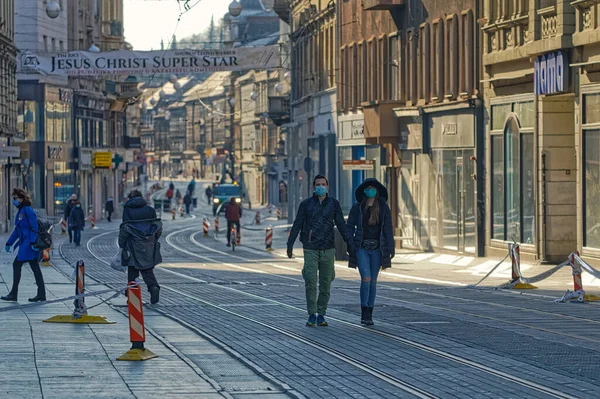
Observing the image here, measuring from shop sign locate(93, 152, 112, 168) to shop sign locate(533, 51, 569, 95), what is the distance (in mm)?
60349

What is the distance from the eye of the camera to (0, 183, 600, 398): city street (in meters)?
12.6

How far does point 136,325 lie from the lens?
14.2 metres

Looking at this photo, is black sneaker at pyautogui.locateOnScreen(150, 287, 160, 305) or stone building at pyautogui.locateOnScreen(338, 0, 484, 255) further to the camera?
stone building at pyautogui.locateOnScreen(338, 0, 484, 255)

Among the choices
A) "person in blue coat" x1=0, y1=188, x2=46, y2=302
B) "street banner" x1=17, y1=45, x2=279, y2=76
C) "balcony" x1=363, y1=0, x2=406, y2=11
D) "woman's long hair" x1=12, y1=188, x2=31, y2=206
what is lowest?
"person in blue coat" x1=0, y1=188, x2=46, y2=302

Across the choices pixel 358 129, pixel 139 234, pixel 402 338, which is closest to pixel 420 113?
pixel 358 129

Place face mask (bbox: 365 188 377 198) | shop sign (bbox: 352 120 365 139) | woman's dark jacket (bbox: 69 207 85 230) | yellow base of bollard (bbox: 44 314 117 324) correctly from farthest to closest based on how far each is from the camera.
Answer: shop sign (bbox: 352 120 365 139) → woman's dark jacket (bbox: 69 207 85 230) → yellow base of bollard (bbox: 44 314 117 324) → face mask (bbox: 365 188 377 198)

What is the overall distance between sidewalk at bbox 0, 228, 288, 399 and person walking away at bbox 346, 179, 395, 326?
223 centimetres

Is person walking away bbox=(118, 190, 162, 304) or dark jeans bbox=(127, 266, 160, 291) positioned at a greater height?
person walking away bbox=(118, 190, 162, 304)

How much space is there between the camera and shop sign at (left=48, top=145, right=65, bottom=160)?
3236 inches

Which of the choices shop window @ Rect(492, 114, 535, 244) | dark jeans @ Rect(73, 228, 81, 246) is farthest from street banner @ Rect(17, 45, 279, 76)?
shop window @ Rect(492, 114, 535, 244)

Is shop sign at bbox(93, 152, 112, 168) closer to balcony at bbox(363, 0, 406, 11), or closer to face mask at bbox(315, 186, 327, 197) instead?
balcony at bbox(363, 0, 406, 11)

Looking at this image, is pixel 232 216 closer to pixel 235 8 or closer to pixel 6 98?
pixel 235 8

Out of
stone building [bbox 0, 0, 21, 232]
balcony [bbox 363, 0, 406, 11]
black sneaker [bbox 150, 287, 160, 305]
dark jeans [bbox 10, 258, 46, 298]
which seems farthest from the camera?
stone building [bbox 0, 0, 21, 232]

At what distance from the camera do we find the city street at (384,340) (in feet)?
41.3
